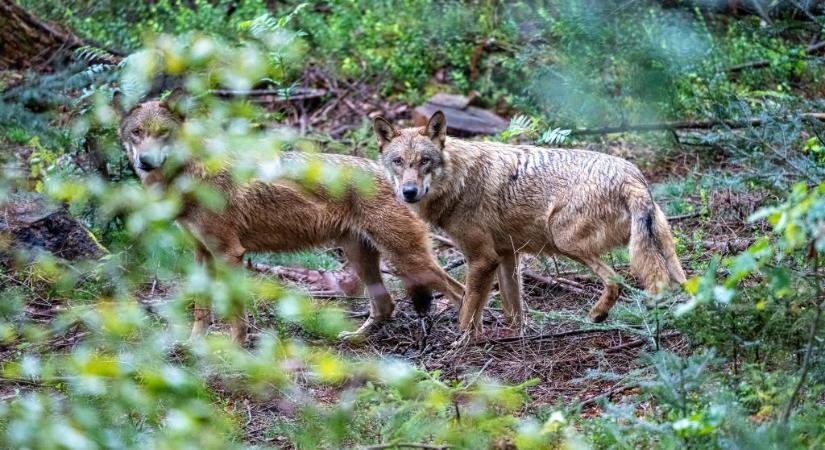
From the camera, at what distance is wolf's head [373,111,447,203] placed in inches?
295

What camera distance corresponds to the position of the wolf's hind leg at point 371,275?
8.29m

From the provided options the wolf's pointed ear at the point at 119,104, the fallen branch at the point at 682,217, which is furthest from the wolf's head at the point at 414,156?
the fallen branch at the point at 682,217

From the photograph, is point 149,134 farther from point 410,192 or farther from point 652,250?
point 652,250

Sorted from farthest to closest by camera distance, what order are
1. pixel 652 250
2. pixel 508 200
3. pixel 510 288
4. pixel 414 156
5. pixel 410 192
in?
pixel 510 288
pixel 508 200
pixel 414 156
pixel 410 192
pixel 652 250

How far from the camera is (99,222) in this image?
812cm

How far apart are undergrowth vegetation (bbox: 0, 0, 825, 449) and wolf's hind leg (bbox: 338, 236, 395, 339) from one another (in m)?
0.69

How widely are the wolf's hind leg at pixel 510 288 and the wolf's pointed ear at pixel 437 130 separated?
1151 millimetres

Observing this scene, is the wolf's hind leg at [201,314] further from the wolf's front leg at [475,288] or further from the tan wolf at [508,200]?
the wolf's front leg at [475,288]

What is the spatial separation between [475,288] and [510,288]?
439mm

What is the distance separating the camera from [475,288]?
7.66 metres

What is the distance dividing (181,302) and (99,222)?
234 inches

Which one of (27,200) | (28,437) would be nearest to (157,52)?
(28,437)

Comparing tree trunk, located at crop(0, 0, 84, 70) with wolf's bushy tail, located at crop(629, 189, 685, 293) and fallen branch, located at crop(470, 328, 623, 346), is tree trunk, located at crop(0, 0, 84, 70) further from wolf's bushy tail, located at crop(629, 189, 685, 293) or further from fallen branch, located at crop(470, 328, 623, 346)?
wolf's bushy tail, located at crop(629, 189, 685, 293)

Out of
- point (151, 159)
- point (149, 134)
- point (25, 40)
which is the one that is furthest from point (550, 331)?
point (25, 40)
